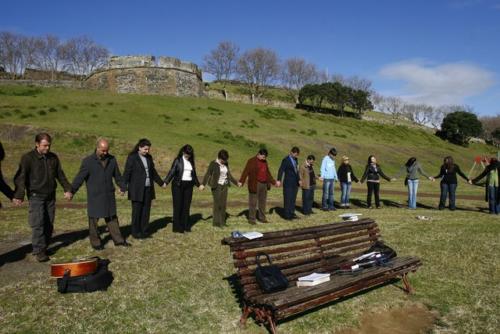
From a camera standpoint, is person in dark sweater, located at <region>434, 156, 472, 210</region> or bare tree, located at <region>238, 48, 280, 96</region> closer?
person in dark sweater, located at <region>434, 156, 472, 210</region>

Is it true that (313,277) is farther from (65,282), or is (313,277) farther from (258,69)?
(258,69)

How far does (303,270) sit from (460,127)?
70601mm

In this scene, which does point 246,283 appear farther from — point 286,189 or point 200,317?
point 286,189

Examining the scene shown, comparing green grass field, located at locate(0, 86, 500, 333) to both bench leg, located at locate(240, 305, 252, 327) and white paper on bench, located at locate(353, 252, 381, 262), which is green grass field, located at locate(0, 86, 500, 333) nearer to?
bench leg, located at locate(240, 305, 252, 327)

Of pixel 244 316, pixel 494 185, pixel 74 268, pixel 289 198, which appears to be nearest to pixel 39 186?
pixel 74 268

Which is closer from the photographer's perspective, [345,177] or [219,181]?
[219,181]

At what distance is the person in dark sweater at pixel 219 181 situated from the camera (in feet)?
34.8

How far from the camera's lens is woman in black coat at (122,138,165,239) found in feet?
29.4

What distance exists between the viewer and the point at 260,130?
126 ft

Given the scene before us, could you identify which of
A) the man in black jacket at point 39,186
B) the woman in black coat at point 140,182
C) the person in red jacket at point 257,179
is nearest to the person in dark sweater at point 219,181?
the person in red jacket at point 257,179

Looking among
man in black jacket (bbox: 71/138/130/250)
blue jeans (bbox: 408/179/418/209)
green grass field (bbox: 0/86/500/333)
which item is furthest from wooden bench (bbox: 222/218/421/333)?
blue jeans (bbox: 408/179/418/209)

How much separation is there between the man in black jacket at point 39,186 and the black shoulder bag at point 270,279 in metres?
4.32

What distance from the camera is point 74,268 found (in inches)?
243

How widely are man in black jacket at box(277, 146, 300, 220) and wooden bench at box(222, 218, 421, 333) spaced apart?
4.70m
